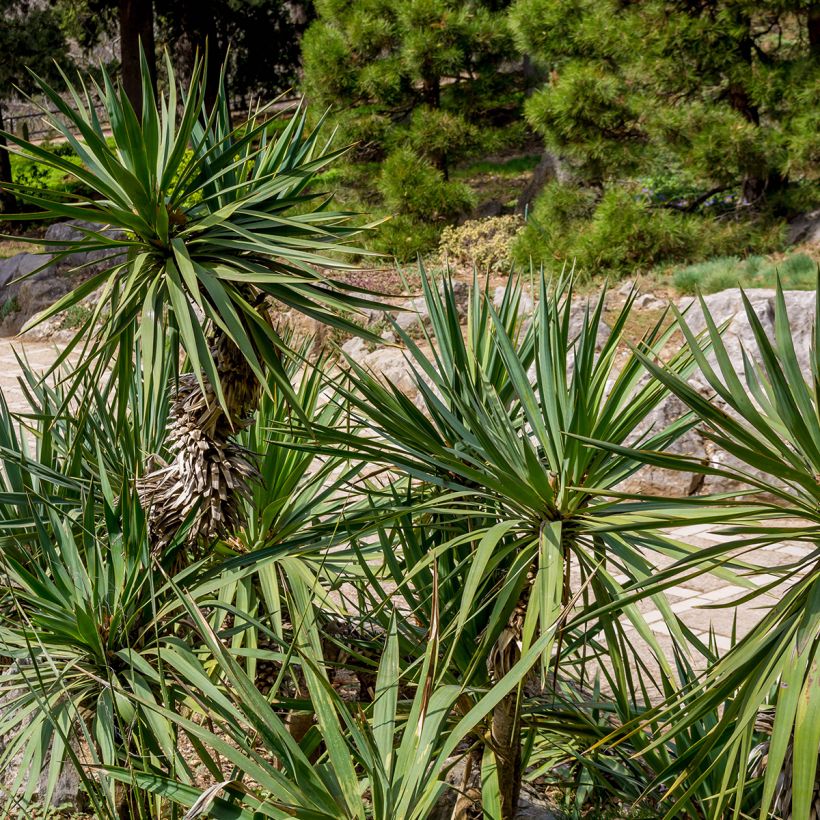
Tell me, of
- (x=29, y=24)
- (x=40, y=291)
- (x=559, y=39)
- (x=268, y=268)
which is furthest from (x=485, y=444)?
(x=29, y=24)

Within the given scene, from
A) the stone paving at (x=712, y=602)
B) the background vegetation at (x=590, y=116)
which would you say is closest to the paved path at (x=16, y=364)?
the background vegetation at (x=590, y=116)

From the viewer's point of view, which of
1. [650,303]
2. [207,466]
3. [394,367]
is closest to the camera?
[207,466]

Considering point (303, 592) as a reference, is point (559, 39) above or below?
above

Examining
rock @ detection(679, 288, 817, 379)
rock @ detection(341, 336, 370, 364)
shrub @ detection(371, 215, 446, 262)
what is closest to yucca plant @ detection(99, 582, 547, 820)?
rock @ detection(679, 288, 817, 379)

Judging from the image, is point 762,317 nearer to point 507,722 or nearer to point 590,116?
point 590,116

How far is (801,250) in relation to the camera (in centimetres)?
989

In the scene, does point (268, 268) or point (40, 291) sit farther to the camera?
point (40, 291)

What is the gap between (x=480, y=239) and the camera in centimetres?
1180

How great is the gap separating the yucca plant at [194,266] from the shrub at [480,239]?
9.09 metres

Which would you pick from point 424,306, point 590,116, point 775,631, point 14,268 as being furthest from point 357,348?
point 775,631

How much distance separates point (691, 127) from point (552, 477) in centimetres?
840

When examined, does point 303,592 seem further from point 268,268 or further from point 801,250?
point 801,250

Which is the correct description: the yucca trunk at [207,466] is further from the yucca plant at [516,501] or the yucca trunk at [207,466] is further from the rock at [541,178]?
the rock at [541,178]

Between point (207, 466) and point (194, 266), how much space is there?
1.58ft
